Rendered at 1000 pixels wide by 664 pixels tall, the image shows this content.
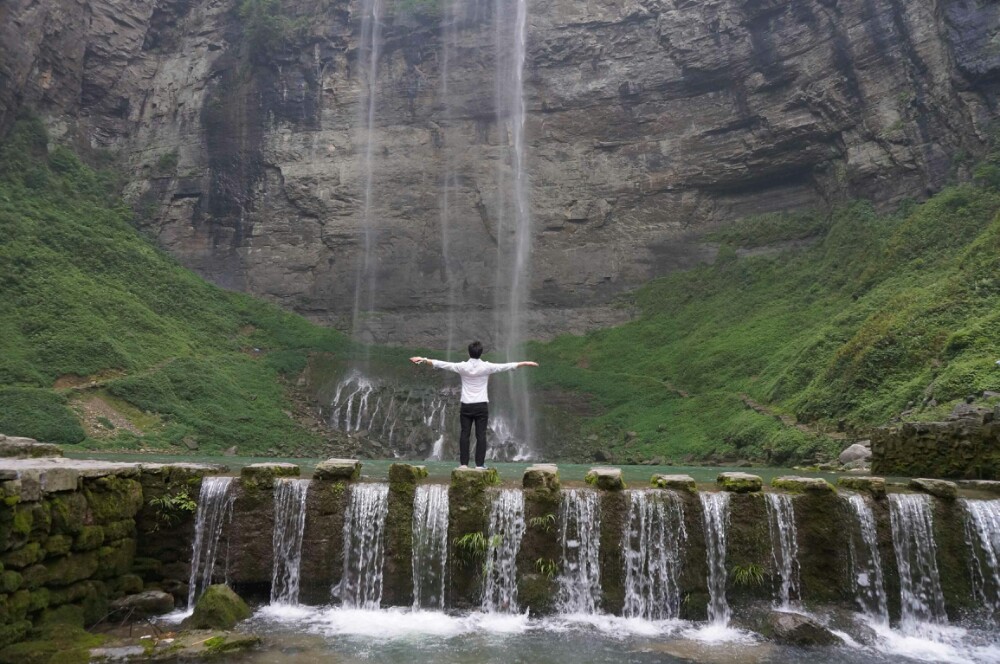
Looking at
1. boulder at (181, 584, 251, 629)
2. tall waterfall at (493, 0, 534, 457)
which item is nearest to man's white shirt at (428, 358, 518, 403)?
boulder at (181, 584, 251, 629)

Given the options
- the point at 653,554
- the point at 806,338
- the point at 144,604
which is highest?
the point at 806,338

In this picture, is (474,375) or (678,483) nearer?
(678,483)

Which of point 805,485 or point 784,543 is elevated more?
point 805,485

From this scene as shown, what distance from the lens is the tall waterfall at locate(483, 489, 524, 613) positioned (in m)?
8.88

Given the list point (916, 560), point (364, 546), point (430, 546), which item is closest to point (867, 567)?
point (916, 560)

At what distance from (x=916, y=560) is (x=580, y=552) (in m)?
4.03

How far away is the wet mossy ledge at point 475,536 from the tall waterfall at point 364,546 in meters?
0.09

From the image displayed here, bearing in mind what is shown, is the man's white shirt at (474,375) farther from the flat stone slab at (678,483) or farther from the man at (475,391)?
Answer: the flat stone slab at (678,483)

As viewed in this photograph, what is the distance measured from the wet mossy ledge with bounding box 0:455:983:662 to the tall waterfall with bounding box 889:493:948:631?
10 centimetres

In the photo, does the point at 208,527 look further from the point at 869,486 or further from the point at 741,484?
the point at 869,486

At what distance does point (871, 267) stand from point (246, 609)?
33.6 m

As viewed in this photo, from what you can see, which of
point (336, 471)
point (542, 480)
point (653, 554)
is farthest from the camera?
point (336, 471)

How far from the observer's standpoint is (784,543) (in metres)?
8.97

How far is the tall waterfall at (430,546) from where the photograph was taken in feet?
29.5
